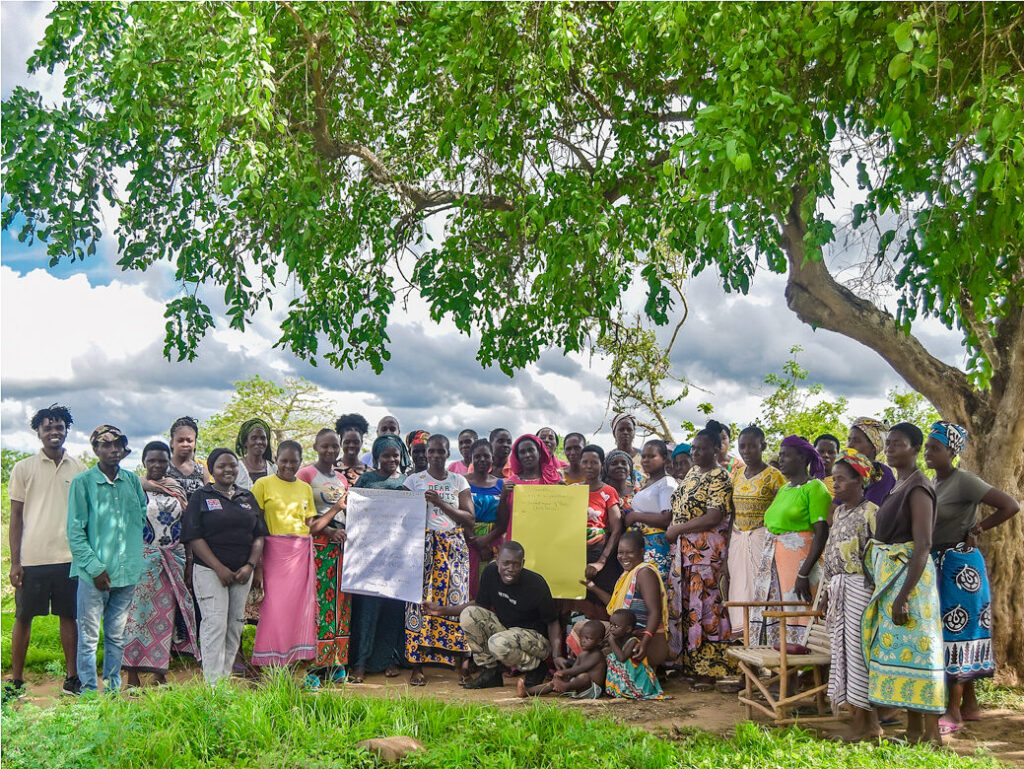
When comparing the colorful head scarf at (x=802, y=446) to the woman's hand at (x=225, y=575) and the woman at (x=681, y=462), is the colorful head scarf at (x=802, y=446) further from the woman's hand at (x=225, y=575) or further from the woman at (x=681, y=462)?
the woman's hand at (x=225, y=575)

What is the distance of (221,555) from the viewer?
252 inches

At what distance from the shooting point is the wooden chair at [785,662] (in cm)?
561

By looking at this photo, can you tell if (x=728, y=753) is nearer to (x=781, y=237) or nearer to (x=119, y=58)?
(x=781, y=237)

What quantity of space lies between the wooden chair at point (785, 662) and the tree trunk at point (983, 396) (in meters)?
2.32

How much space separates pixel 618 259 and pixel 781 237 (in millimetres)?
1635

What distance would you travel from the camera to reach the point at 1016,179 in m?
4.88

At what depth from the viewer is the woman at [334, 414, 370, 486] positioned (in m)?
7.34

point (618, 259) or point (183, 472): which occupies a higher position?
point (618, 259)

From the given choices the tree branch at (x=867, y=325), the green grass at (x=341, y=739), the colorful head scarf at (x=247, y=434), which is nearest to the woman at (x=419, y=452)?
the colorful head scarf at (x=247, y=434)

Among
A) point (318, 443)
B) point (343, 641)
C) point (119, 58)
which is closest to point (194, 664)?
point (343, 641)

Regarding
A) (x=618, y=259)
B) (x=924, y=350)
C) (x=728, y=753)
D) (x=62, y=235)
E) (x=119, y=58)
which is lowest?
(x=728, y=753)

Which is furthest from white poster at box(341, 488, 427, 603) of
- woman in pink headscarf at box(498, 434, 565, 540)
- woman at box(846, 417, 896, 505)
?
woman at box(846, 417, 896, 505)

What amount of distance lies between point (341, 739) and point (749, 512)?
3.42m

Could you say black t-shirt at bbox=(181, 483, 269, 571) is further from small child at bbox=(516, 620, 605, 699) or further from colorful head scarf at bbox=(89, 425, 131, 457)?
small child at bbox=(516, 620, 605, 699)
